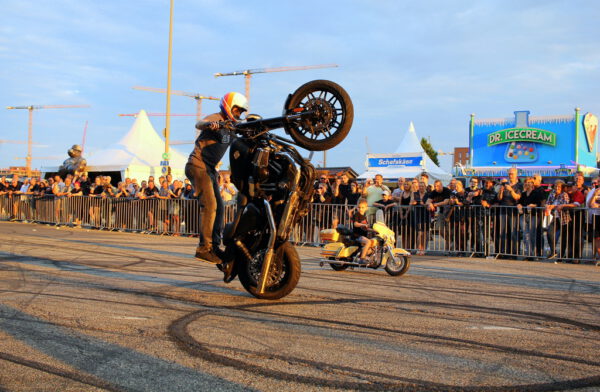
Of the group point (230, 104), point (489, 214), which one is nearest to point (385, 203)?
point (489, 214)

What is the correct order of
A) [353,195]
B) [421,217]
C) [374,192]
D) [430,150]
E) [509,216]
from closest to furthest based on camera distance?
[509,216] → [421,217] → [374,192] → [353,195] → [430,150]

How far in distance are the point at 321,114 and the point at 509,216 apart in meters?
9.36

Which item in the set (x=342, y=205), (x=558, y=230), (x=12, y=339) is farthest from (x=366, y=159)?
(x=12, y=339)

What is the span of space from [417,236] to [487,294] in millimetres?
7944

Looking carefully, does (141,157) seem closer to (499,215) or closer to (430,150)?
(499,215)

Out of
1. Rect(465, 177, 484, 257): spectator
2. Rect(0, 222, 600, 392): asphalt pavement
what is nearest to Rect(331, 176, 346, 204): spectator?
Rect(465, 177, 484, 257): spectator

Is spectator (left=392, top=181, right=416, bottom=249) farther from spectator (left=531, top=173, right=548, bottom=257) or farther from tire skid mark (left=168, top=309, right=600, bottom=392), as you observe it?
tire skid mark (left=168, top=309, right=600, bottom=392)

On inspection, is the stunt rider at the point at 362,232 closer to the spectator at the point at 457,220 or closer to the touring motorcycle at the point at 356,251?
the touring motorcycle at the point at 356,251

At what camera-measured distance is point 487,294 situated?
676 cm

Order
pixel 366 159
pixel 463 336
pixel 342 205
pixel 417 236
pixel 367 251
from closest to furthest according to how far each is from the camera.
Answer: pixel 463 336, pixel 367 251, pixel 417 236, pixel 342 205, pixel 366 159

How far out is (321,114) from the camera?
5.63 m

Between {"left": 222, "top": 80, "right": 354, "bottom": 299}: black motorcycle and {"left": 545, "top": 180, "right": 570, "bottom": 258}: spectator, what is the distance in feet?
29.7

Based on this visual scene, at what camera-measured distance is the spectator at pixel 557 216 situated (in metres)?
13.0

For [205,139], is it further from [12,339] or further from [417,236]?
[417,236]
